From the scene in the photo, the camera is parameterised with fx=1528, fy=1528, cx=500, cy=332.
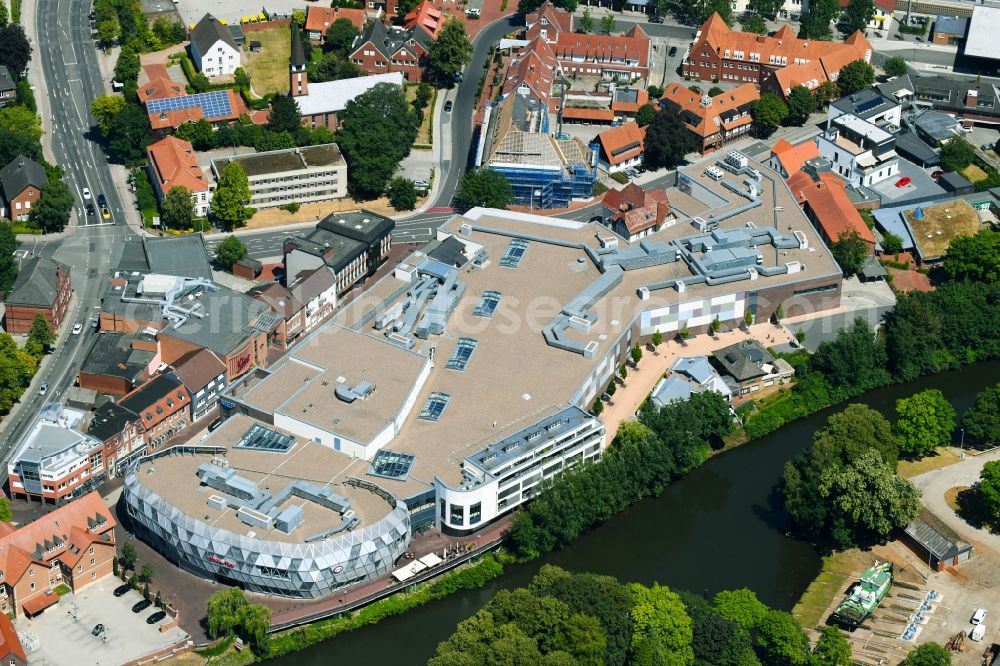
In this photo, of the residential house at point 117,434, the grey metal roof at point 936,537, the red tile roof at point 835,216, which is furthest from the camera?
the red tile roof at point 835,216

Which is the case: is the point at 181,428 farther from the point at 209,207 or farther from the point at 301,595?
the point at 209,207

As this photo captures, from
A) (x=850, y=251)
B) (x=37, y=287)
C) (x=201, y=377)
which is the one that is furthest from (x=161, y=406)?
(x=850, y=251)

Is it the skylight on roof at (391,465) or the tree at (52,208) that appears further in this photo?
the tree at (52,208)

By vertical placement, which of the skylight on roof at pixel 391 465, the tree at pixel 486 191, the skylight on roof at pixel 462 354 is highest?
the tree at pixel 486 191

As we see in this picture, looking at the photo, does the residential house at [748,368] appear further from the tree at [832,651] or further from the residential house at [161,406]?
the residential house at [161,406]

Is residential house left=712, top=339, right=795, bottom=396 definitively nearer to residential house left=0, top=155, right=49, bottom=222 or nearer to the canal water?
the canal water

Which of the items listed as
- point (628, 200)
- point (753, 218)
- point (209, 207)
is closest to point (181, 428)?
point (209, 207)

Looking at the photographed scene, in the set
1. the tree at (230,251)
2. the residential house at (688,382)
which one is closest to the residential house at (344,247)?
the tree at (230,251)
